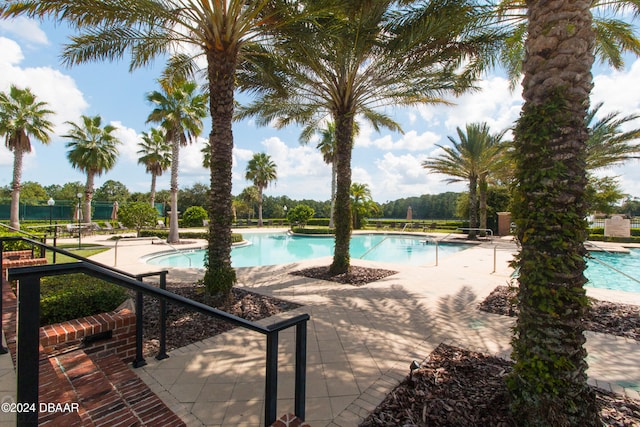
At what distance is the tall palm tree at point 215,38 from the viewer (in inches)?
215

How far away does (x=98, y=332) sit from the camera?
10.2 ft

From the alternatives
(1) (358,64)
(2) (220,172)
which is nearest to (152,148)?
(1) (358,64)

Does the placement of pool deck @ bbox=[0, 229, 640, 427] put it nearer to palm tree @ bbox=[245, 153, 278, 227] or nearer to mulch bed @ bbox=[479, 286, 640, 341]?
mulch bed @ bbox=[479, 286, 640, 341]

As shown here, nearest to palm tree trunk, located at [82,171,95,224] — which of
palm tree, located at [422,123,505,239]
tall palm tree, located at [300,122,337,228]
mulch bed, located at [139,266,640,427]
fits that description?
tall palm tree, located at [300,122,337,228]

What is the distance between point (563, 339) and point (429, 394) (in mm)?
1233

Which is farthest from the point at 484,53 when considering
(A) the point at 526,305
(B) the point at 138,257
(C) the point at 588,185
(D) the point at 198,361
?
(B) the point at 138,257

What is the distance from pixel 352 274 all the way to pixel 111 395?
22.3ft

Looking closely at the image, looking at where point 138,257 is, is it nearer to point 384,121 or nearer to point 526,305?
point 384,121

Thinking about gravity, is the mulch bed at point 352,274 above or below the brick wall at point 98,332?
below

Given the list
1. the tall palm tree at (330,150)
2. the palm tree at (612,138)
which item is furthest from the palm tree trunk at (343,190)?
the tall palm tree at (330,150)

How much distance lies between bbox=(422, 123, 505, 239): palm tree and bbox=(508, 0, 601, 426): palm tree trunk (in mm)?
16650

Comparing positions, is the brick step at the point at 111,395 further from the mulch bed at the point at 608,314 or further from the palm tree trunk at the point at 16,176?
the palm tree trunk at the point at 16,176

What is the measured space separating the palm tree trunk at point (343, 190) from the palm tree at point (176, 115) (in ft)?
32.8

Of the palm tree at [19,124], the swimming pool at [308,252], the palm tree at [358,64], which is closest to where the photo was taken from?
the palm tree at [358,64]
